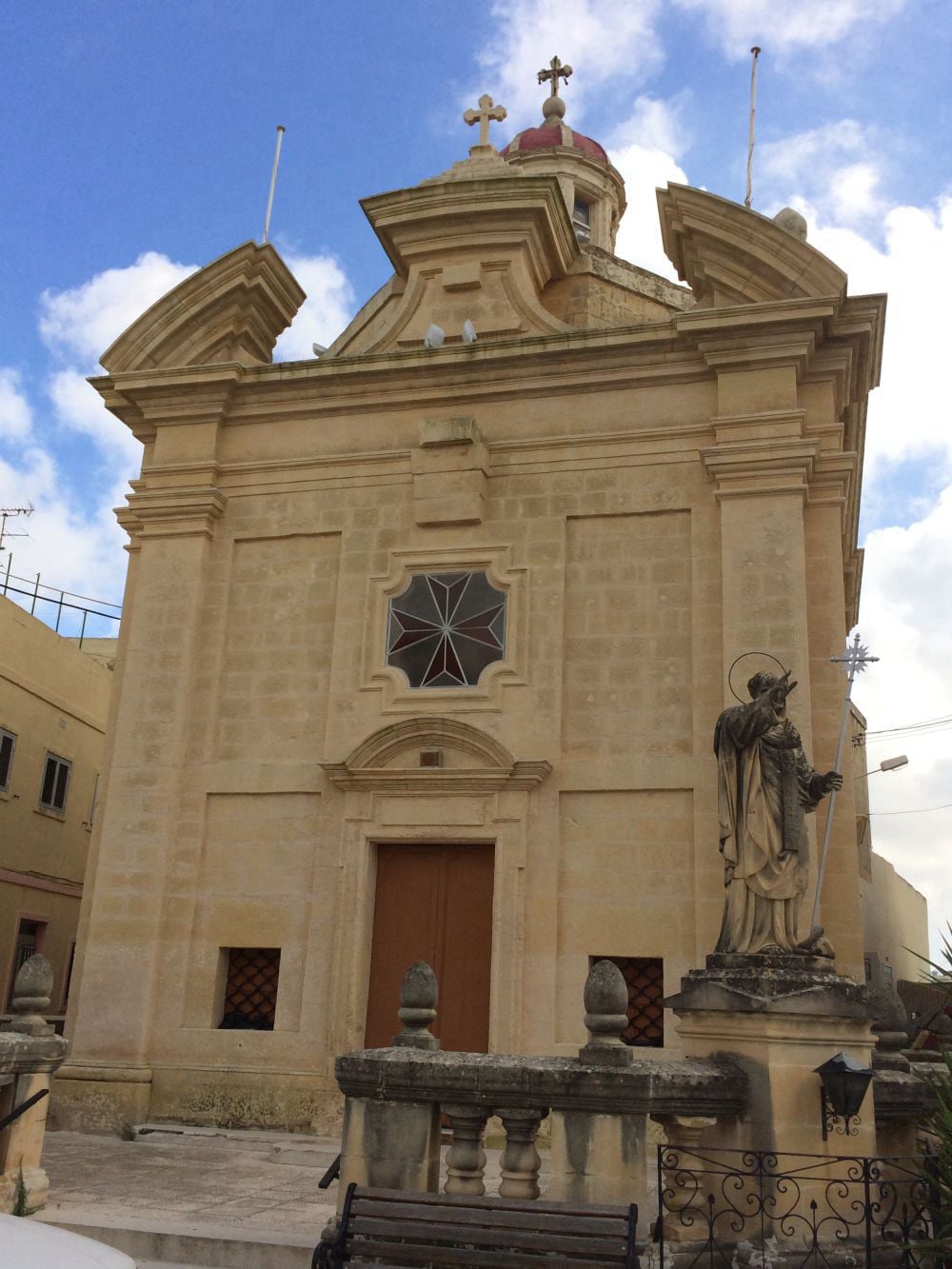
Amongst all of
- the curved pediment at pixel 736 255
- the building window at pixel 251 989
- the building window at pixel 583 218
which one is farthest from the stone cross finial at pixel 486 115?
the building window at pixel 251 989

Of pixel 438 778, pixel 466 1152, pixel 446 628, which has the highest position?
pixel 446 628

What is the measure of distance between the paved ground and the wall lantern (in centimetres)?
323

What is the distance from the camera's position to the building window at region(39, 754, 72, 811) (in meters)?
23.3

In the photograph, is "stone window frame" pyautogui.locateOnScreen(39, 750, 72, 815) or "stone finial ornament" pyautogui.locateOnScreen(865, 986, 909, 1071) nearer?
"stone finial ornament" pyautogui.locateOnScreen(865, 986, 909, 1071)

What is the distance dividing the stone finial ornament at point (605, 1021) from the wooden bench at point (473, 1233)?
83cm

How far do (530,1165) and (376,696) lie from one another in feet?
24.8

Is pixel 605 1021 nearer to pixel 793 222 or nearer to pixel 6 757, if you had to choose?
pixel 793 222

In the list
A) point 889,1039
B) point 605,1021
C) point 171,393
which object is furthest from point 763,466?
point 605,1021

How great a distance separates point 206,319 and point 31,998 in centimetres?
955

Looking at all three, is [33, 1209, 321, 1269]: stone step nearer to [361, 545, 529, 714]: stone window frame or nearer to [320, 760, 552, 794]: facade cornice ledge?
[320, 760, 552, 794]: facade cornice ledge

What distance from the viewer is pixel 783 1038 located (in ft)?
23.5

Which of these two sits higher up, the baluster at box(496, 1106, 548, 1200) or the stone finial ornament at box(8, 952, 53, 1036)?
the stone finial ornament at box(8, 952, 53, 1036)

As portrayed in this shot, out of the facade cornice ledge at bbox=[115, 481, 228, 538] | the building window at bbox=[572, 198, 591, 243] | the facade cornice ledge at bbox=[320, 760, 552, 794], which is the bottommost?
the facade cornice ledge at bbox=[320, 760, 552, 794]

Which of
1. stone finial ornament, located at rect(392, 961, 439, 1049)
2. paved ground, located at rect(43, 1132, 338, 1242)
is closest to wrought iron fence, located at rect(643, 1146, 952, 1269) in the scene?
stone finial ornament, located at rect(392, 961, 439, 1049)
